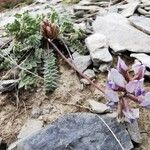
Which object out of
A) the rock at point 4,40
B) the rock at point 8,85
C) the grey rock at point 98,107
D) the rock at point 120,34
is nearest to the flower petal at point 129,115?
the grey rock at point 98,107

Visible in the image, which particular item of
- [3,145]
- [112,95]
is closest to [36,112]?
[3,145]

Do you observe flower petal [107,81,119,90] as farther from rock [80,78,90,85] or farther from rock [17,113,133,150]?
rock [80,78,90,85]

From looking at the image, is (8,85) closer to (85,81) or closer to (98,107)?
(85,81)

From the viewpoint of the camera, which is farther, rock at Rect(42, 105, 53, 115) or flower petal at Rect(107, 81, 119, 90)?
rock at Rect(42, 105, 53, 115)

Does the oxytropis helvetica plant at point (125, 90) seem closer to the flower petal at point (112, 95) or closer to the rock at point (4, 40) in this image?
the flower petal at point (112, 95)

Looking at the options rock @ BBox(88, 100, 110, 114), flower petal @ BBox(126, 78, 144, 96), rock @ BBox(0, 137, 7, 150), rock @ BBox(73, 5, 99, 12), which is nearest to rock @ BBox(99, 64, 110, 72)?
rock @ BBox(88, 100, 110, 114)

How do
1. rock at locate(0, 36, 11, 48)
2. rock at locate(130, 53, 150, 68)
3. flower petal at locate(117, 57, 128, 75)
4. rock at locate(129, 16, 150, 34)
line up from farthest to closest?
rock at locate(0, 36, 11, 48), rock at locate(129, 16, 150, 34), rock at locate(130, 53, 150, 68), flower petal at locate(117, 57, 128, 75)

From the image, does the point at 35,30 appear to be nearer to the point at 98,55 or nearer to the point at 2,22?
the point at 98,55
